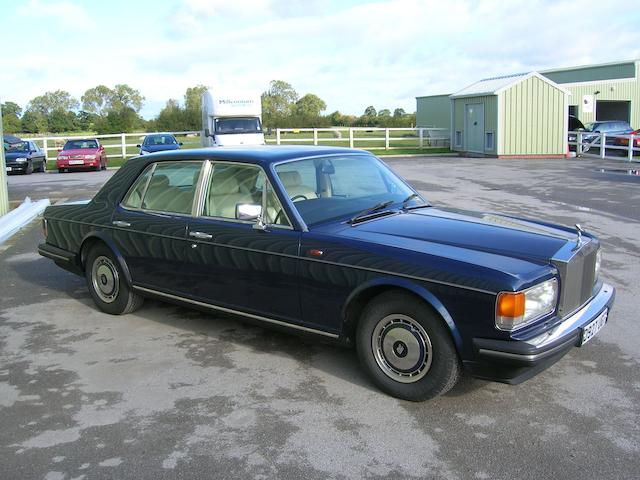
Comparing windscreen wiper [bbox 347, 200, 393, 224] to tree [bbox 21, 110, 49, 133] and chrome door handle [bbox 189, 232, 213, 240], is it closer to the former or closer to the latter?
chrome door handle [bbox 189, 232, 213, 240]

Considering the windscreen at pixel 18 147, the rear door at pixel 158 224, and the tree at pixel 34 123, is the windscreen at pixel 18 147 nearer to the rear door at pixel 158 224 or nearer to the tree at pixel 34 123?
the rear door at pixel 158 224

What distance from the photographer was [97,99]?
10150 centimetres

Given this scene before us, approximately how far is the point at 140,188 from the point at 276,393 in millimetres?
2596

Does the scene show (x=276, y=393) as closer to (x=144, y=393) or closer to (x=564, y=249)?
(x=144, y=393)

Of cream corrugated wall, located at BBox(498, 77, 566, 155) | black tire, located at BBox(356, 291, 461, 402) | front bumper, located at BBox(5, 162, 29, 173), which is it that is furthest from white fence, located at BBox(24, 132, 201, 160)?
black tire, located at BBox(356, 291, 461, 402)

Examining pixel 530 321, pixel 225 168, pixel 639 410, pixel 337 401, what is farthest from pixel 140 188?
pixel 639 410

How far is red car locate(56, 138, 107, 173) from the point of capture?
26.6 meters

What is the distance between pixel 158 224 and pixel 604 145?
26.2 m

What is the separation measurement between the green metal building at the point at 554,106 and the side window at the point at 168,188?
25657 millimetres

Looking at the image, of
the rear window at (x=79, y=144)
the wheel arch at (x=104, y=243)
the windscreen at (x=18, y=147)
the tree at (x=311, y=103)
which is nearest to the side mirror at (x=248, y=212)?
the wheel arch at (x=104, y=243)

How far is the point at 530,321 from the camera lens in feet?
12.8

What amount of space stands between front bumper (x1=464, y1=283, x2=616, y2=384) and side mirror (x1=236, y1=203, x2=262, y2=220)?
74.5 inches

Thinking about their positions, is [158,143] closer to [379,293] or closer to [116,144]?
[116,144]

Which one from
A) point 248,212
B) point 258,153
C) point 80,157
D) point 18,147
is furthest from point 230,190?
point 18,147
